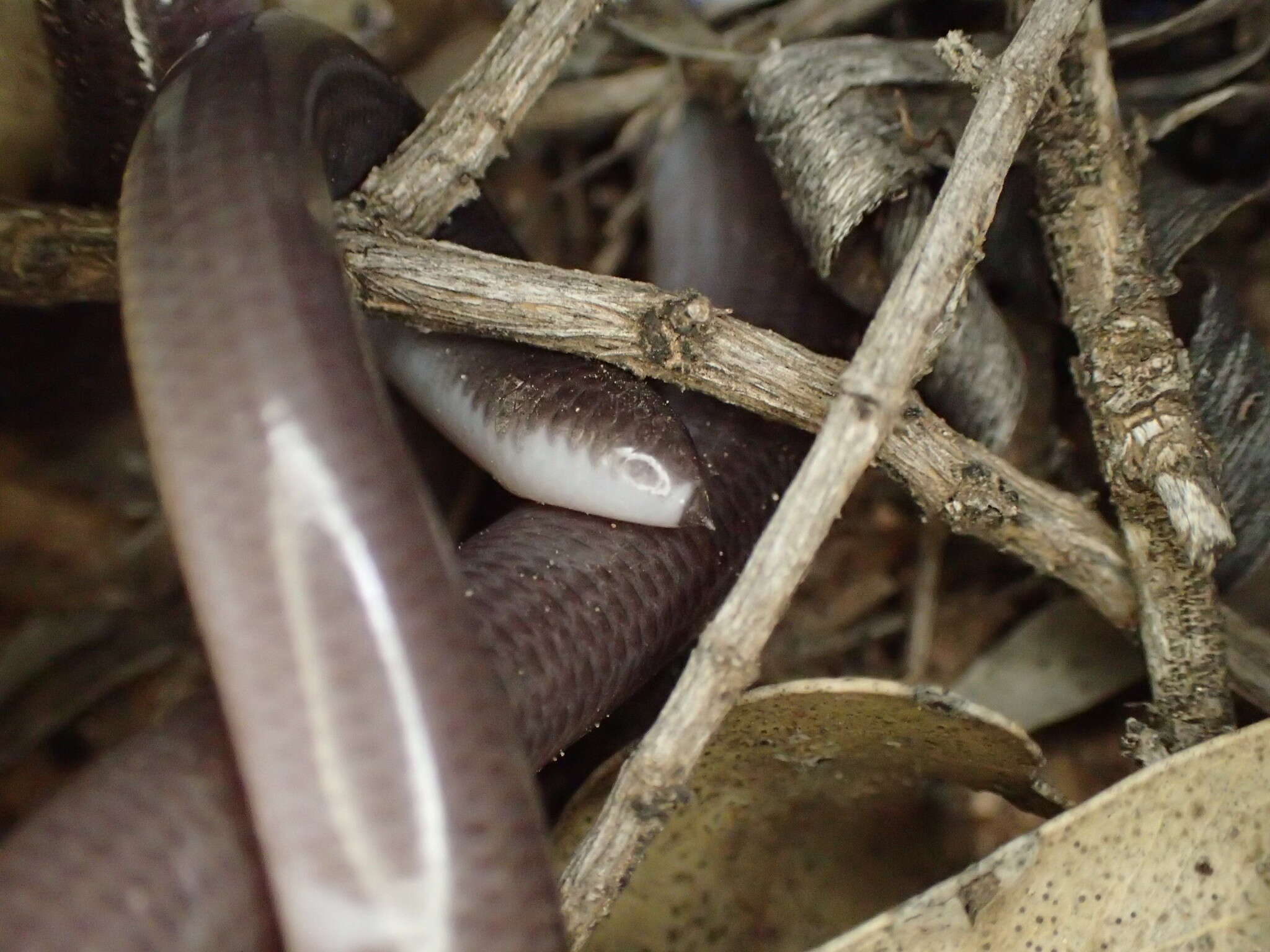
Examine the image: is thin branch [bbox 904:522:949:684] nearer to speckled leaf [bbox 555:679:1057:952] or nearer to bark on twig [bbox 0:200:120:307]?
speckled leaf [bbox 555:679:1057:952]

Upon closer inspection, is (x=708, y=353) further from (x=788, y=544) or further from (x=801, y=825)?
(x=801, y=825)

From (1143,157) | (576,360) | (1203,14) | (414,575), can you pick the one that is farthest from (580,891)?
(1203,14)

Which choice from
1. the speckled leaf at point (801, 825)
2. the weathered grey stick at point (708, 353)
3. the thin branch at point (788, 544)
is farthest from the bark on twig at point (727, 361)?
the speckled leaf at point (801, 825)

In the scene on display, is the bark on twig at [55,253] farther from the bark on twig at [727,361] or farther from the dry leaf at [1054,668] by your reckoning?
the dry leaf at [1054,668]

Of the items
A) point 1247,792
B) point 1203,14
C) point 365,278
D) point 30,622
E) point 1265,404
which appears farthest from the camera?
point 30,622

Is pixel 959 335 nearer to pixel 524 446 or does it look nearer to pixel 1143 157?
pixel 1143 157

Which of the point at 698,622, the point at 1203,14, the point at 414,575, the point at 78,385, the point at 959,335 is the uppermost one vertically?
the point at 1203,14

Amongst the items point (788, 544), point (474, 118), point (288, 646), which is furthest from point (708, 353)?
point (288, 646)
